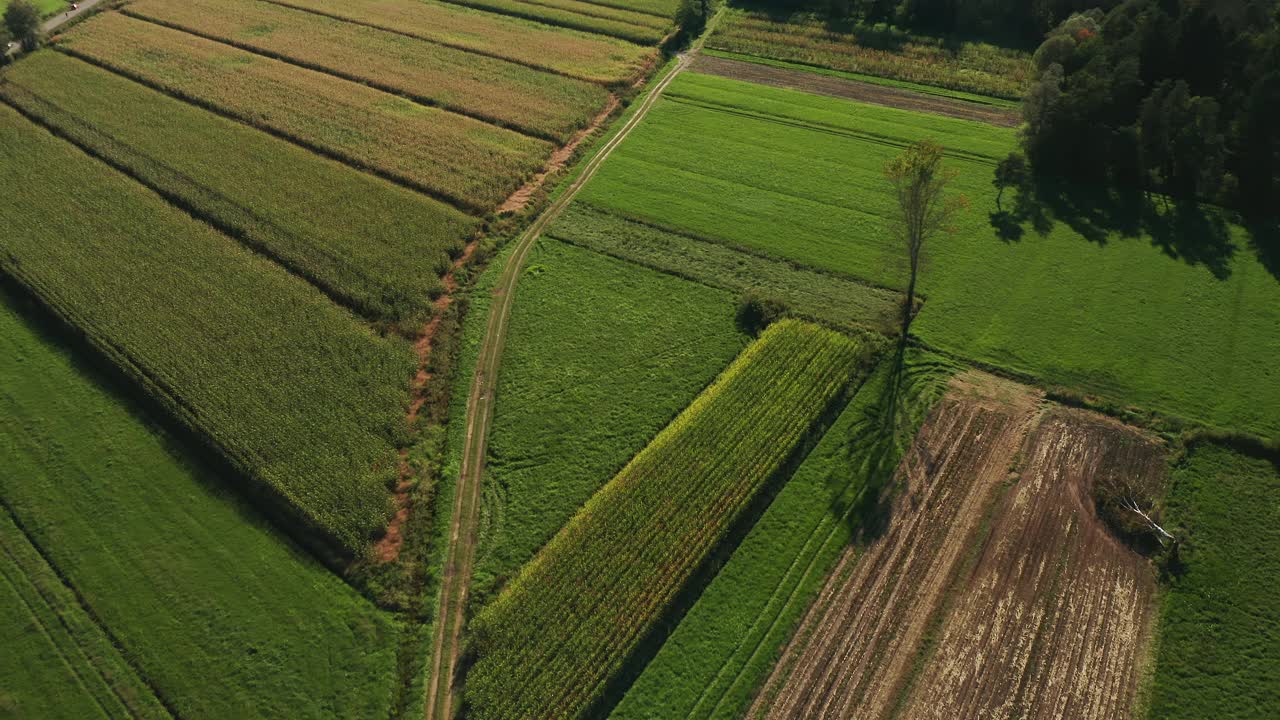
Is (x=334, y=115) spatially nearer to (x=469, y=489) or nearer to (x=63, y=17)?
(x=469, y=489)

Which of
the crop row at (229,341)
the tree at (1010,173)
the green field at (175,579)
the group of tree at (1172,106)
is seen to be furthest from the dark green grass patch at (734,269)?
the green field at (175,579)

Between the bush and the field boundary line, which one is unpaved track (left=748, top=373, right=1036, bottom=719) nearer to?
the bush

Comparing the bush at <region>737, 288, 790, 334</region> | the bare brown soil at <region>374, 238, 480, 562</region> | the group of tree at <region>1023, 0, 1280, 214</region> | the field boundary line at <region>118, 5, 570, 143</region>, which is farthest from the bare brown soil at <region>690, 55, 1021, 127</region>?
the bare brown soil at <region>374, 238, 480, 562</region>

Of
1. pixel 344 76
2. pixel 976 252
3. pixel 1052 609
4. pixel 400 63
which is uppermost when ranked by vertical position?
pixel 400 63

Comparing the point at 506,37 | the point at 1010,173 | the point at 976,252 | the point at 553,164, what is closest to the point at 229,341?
the point at 553,164

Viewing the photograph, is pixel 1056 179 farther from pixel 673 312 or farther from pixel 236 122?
pixel 236 122

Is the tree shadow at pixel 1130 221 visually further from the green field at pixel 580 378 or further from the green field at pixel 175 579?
the green field at pixel 175 579

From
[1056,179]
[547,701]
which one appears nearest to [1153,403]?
[1056,179]
